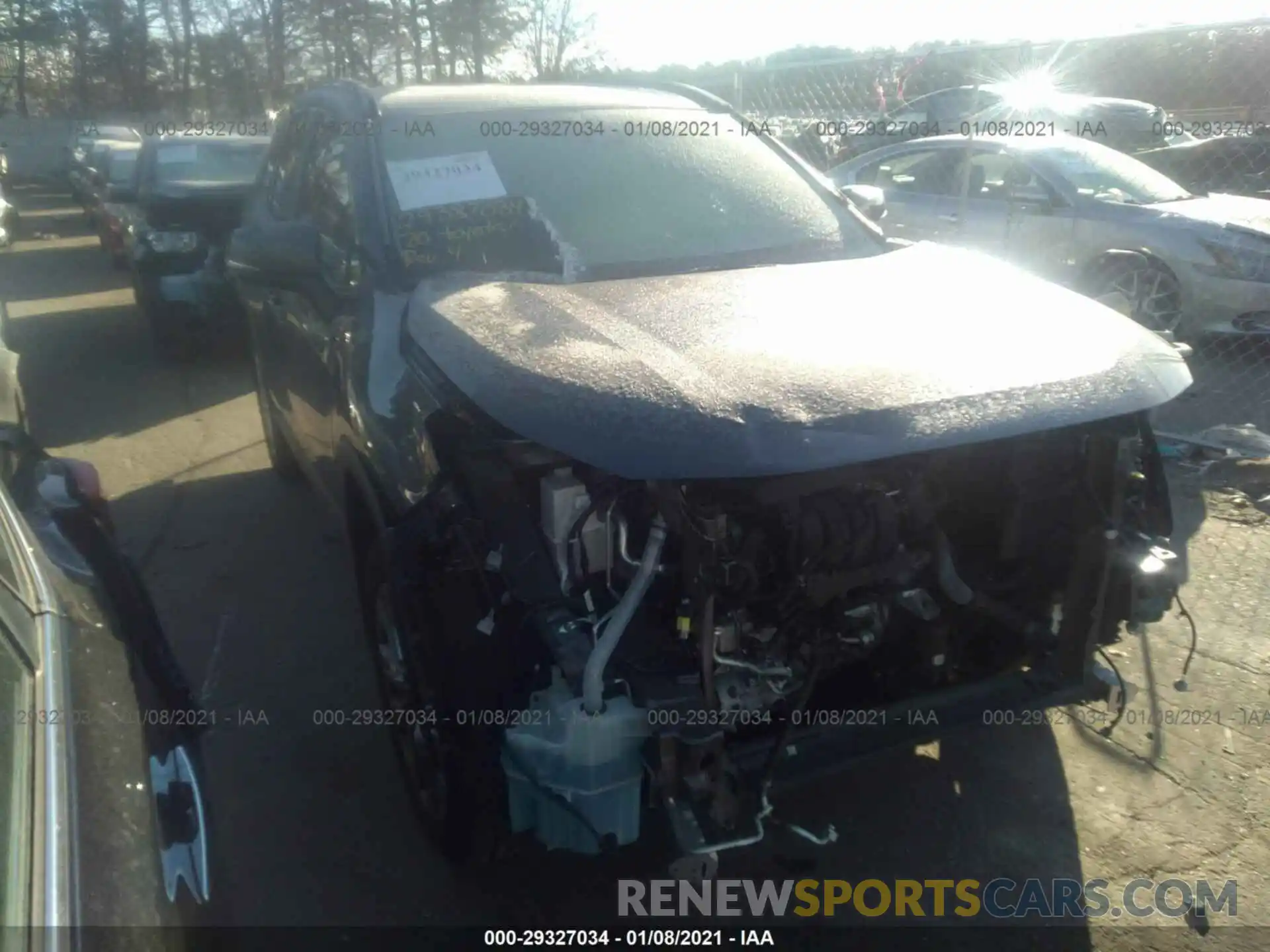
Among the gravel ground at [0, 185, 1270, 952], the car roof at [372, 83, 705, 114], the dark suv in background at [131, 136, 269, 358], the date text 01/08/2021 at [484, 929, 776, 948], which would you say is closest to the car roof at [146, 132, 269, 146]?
the dark suv in background at [131, 136, 269, 358]

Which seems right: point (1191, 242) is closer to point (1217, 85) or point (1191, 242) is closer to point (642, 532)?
point (642, 532)

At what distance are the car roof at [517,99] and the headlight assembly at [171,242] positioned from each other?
4.97 metres

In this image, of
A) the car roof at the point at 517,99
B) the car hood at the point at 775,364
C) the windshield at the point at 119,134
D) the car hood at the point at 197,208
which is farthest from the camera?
the windshield at the point at 119,134

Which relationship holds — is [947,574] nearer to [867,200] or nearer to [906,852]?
[906,852]

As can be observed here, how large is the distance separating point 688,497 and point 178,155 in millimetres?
9134

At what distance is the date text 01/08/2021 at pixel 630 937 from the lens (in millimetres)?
2623

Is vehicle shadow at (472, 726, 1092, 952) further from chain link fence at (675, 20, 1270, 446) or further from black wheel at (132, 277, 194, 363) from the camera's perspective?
black wheel at (132, 277, 194, 363)

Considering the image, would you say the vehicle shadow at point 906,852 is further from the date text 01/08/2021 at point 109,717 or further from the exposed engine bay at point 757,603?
the date text 01/08/2021 at point 109,717

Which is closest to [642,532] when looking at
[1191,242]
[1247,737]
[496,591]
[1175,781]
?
[496,591]

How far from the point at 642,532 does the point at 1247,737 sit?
235cm

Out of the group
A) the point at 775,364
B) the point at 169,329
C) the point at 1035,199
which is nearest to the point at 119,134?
the point at 169,329

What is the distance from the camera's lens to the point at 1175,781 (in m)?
3.21

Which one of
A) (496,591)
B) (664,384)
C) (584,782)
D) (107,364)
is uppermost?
(664,384)

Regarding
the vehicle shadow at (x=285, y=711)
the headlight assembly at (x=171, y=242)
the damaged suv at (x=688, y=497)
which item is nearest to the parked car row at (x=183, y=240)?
the headlight assembly at (x=171, y=242)
